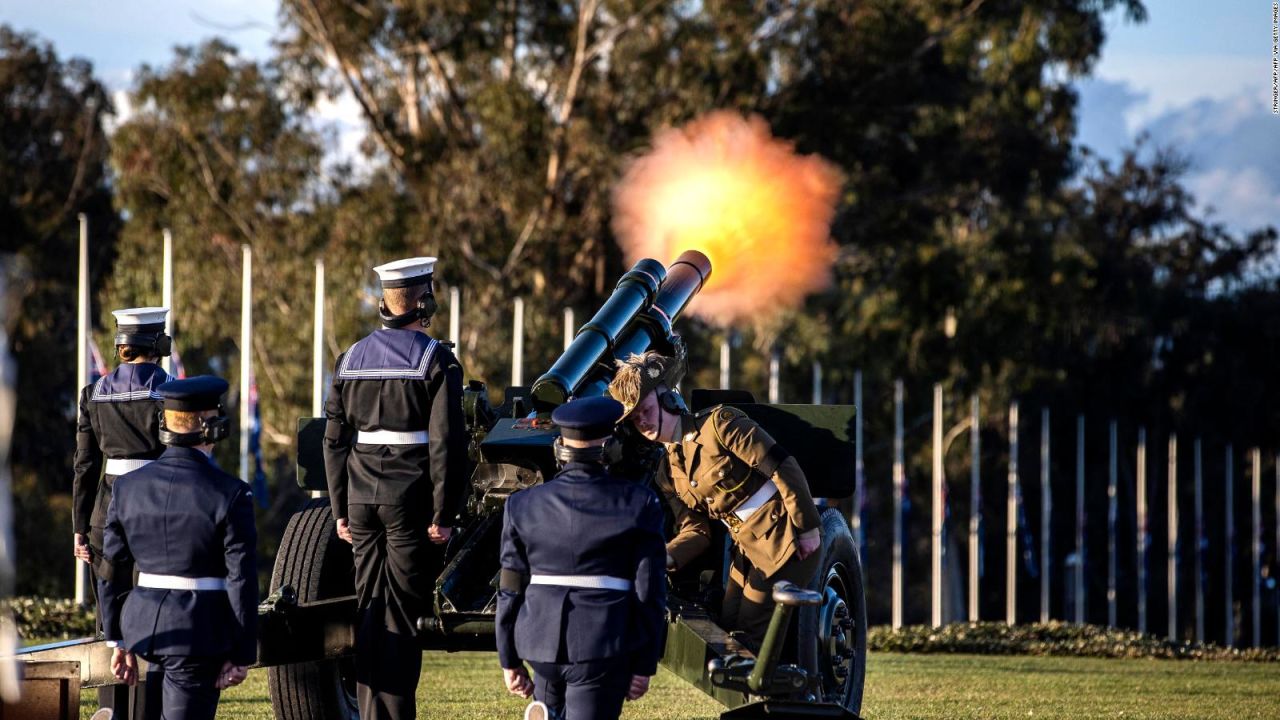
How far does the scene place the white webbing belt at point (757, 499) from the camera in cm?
864

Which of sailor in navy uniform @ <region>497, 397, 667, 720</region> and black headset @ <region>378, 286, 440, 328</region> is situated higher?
black headset @ <region>378, 286, 440, 328</region>

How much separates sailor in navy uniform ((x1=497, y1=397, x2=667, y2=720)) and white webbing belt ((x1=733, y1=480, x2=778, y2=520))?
168 centimetres

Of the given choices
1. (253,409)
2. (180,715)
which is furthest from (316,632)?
(253,409)

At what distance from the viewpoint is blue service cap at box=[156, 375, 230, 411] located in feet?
24.0

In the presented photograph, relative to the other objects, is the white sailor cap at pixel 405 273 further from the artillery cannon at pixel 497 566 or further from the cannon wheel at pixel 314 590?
the cannon wheel at pixel 314 590

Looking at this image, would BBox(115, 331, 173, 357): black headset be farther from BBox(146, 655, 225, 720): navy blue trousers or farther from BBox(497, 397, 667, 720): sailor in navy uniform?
BBox(497, 397, 667, 720): sailor in navy uniform

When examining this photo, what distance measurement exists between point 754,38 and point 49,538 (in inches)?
610

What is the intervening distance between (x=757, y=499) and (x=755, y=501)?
0.02m

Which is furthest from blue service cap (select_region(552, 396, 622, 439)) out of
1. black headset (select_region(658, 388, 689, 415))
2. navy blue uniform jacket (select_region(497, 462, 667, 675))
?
black headset (select_region(658, 388, 689, 415))

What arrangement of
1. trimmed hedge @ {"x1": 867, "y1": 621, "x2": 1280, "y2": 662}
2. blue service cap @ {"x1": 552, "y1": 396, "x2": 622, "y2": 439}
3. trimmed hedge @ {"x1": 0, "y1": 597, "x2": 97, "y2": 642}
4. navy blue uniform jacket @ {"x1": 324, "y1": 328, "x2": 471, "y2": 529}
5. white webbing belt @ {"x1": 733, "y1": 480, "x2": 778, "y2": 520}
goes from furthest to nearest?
trimmed hedge @ {"x1": 867, "y1": 621, "x2": 1280, "y2": 662}
trimmed hedge @ {"x1": 0, "y1": 597, "x2": 97, "y2": 642}
white webbing belt @ {"x1": 733, "y1": 480, "x2": 778, "y2": 520}
navy blue uniform jacket @ {"x1": 324, "y1": 328, "x2": 471, "y2": 529}
blue service cap @ {"x1": 552, "y1": 396, "x2": 622, "y2": 439}

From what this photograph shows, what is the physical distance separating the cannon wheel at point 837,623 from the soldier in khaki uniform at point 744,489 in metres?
0.29

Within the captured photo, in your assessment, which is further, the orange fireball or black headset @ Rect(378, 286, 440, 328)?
the orange fireball

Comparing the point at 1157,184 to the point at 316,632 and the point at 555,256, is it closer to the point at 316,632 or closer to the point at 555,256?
the point at 555,256

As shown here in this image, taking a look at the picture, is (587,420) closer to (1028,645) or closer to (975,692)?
(975,692)
